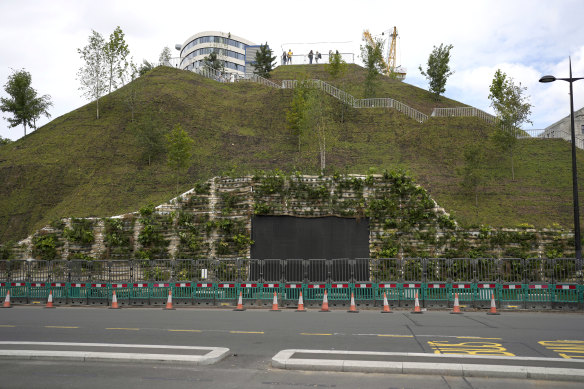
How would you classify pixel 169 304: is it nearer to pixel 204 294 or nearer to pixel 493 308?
pixel 204 294

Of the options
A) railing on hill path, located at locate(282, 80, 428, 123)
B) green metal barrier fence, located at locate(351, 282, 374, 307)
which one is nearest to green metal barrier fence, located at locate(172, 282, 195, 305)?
green metal barrier fence, located at locate(351, 282, 374, 307)

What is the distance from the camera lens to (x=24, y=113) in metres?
42.9

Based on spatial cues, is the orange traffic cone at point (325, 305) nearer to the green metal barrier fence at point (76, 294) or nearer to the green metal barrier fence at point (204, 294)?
the green metal barrier fence at point (204, 294)

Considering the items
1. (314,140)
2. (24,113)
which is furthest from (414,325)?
(24,113)

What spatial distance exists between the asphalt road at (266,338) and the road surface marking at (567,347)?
22 mm

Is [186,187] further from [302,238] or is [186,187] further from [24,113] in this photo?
[24,113]

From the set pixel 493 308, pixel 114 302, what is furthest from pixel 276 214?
pixel 493 308

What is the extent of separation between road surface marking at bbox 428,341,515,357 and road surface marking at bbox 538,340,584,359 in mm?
1022

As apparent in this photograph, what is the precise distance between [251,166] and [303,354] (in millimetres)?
25367

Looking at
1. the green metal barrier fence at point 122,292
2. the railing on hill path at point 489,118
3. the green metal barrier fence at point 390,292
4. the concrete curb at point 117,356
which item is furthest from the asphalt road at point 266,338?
the railing on hill path at point 489,118

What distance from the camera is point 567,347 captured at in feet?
29.0

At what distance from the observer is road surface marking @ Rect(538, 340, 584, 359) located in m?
8.08

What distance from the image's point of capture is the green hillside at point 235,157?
27.9 meters

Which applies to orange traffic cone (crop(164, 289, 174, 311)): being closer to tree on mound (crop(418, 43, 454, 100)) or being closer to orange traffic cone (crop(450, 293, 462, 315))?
orange traffic cone (crop(450, 293, 462, 315))
